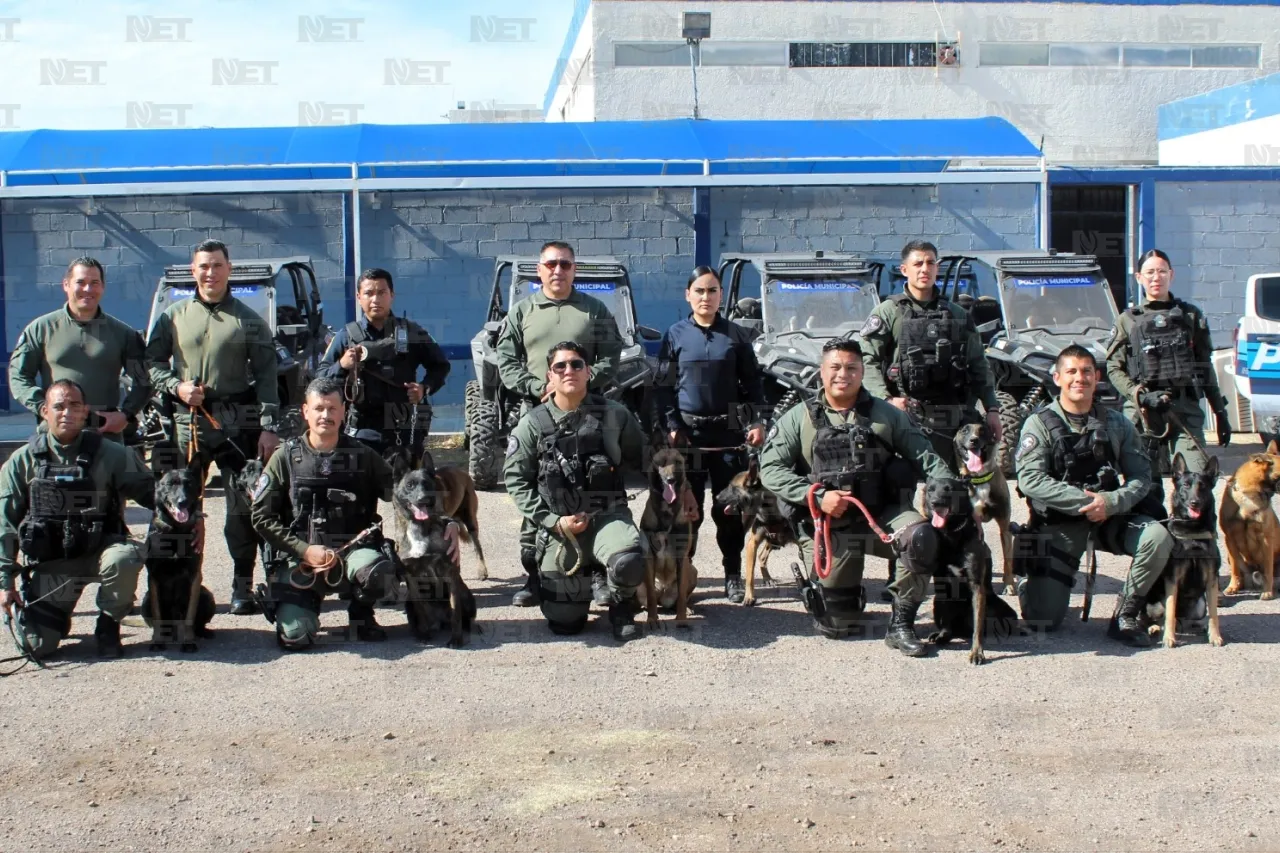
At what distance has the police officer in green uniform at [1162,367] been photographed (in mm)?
7133

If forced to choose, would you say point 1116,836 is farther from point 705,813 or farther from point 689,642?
point 689,642

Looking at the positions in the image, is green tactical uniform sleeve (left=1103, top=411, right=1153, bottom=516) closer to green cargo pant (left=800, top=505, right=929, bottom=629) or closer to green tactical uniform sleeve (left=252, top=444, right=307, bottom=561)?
green cargo pant (left=800, top=505, right=929, bottom=629)

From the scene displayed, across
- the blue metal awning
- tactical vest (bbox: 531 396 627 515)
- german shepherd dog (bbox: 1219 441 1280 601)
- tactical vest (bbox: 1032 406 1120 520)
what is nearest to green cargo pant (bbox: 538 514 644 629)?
tactical vest (bbox: 531 396 627 515)

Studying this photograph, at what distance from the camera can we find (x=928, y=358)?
668 cm

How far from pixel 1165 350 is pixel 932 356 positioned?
158 cm

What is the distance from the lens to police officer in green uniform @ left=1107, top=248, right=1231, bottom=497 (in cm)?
713

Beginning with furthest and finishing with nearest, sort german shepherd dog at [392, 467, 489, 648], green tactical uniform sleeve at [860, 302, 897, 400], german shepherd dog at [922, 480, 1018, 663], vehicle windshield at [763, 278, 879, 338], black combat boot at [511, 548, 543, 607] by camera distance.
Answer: vehicle windshield at [763, 278, 879, 338]
green tactical uniform sleeve at [860, 302, 897, 400]
black combat boot at [511, 548, 543, 607]
german shepherd dog at [392, 467, 489, 648]
german shepherd dog at [922, 480, 1018, 663]

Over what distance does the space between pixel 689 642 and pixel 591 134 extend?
11951 mm

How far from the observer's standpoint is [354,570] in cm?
567

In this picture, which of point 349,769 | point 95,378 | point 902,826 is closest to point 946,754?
point 902,826

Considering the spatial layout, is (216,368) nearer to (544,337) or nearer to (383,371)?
(383,371)

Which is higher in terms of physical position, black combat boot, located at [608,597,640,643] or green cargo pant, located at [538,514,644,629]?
green cargo pant, located at [538,514,644,629]

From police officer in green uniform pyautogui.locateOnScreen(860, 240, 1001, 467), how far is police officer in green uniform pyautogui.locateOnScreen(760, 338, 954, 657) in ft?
2.52

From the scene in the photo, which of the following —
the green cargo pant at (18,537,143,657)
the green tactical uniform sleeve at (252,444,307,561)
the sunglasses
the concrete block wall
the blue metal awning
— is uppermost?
the blue metal awning
